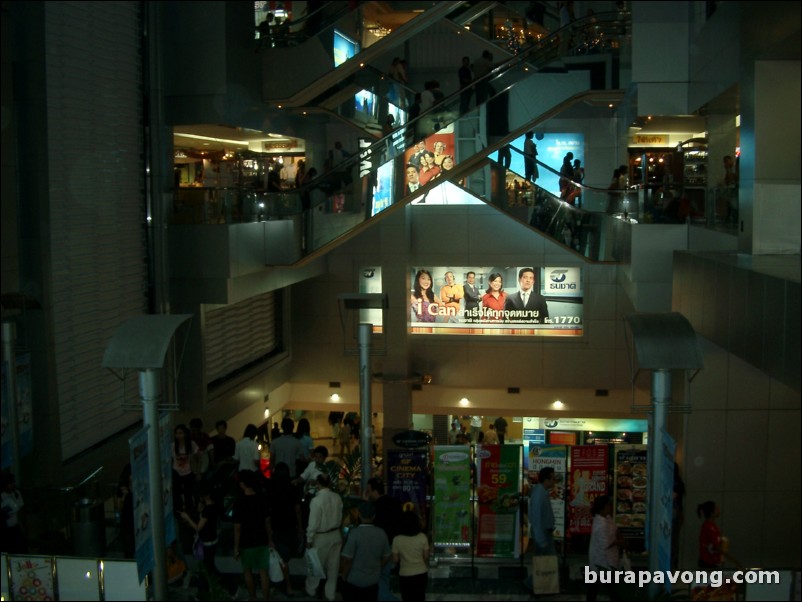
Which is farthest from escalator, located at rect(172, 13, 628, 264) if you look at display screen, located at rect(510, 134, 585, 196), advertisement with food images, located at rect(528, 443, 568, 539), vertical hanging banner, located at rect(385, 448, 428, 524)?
advertisement with food images, located at rect(528, 443, 568, 539)

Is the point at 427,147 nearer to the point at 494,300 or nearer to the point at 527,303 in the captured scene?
the point at 494,300

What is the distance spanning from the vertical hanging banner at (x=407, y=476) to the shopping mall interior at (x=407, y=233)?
3.50 feet

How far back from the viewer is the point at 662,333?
7609mm

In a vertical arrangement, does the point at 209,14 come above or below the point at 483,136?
above

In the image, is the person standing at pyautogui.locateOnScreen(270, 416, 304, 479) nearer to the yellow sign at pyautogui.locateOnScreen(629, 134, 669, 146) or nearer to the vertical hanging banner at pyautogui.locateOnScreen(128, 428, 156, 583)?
the vertical hanging banner at pyautogui.locateOnScreen(128, 428, 156, 583)

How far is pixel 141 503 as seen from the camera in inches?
299

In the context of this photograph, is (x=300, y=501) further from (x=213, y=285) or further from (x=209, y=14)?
(x=209, y=14)

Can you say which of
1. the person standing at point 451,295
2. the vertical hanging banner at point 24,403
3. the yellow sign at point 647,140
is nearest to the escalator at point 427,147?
the vertical hanging banner at point 24,403

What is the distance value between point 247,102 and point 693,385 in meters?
8.99

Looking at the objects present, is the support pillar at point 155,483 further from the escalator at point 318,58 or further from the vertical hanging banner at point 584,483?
the escalator at point 318,58

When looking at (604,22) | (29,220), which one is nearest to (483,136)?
(604,22)

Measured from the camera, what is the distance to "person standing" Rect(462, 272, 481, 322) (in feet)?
64.0

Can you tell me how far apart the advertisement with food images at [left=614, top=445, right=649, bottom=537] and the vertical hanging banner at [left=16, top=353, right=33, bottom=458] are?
6.99m

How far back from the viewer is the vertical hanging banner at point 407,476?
999 centimetres
